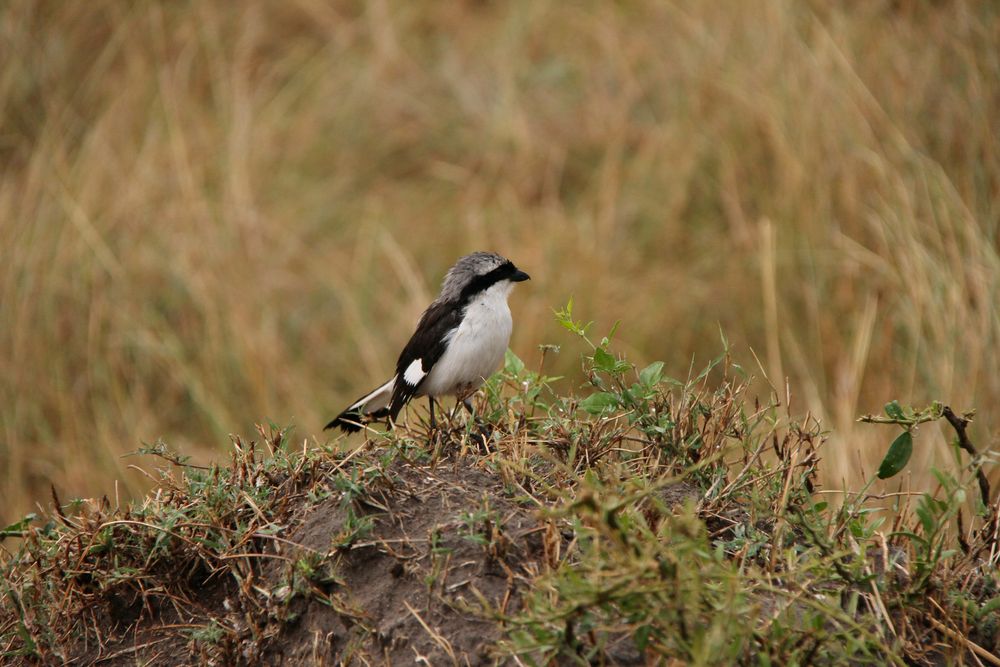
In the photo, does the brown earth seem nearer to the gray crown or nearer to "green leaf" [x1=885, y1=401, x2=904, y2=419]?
"green leaf" [x1=885, y1=401, x2=904, y2=419]

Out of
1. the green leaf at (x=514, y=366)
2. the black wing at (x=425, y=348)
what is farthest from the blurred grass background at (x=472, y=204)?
the green leaf at (x=514, y=366)

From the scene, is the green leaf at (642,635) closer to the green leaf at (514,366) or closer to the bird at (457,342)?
the green leaf at (514,366)

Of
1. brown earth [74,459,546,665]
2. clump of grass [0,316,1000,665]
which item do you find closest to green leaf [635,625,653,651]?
clump of grass [0,316,1000,665]

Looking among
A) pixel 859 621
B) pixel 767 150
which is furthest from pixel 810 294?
pixel 859 621

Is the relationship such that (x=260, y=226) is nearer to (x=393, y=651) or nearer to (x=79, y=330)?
(x=79, y=330)

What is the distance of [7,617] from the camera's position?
136 inches

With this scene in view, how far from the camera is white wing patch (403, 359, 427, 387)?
485cm

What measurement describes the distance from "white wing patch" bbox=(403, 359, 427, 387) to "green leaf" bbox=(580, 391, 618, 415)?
4.51 ft

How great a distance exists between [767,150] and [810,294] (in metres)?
1.35

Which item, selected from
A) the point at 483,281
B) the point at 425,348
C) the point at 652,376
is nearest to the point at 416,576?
the point at 652,376

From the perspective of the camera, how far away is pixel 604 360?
11.6 feet

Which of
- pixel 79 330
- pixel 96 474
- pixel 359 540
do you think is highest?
pixel 359 540

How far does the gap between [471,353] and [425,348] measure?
0.85 feet

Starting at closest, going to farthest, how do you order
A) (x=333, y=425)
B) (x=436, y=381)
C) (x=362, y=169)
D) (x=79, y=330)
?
(x=333, y=425)
(x=436, y=381)
(x=79, y=330)
(x=362, y=169)
